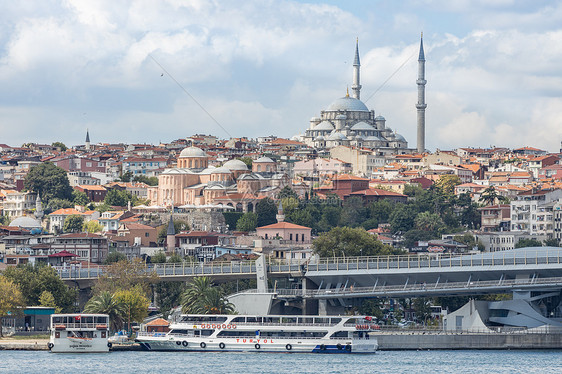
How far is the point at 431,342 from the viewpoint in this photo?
69.9m

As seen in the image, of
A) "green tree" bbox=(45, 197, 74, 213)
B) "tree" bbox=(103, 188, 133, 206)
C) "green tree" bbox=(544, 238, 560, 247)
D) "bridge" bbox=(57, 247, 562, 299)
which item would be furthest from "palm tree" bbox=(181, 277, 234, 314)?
"tree" bbox=(103, 188, 133, 206)

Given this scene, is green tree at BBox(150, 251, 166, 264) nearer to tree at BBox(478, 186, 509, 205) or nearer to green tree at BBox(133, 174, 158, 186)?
tree at BBox(478, 186, 509, 205)

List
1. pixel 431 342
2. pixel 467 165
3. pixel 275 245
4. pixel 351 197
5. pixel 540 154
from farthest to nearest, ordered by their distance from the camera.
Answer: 1. pixel 540 154
2. pixel 467 165
3. pixel 351 197
4. pixel 275 245
5. pixel 431 342

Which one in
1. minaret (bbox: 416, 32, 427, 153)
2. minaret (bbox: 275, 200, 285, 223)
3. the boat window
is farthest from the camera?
minaret (bbox: 416, 32, 427, 153)

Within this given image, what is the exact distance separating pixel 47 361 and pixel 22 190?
87.8m

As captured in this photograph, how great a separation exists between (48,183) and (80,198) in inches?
134

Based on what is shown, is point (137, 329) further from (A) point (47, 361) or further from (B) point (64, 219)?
(B) point (64, 219)

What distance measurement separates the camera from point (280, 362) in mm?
63031

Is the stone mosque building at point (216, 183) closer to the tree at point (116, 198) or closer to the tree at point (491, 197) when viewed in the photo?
the tree at point (116, 198)

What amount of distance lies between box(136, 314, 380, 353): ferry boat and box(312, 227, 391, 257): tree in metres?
19.1

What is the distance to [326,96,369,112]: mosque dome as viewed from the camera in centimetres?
19150

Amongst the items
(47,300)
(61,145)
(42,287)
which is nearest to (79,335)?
(47,300)

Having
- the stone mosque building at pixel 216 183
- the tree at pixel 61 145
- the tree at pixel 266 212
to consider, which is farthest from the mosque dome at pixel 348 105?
the tree at pixel 266 212

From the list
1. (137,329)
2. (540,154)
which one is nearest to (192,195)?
(540,154)
